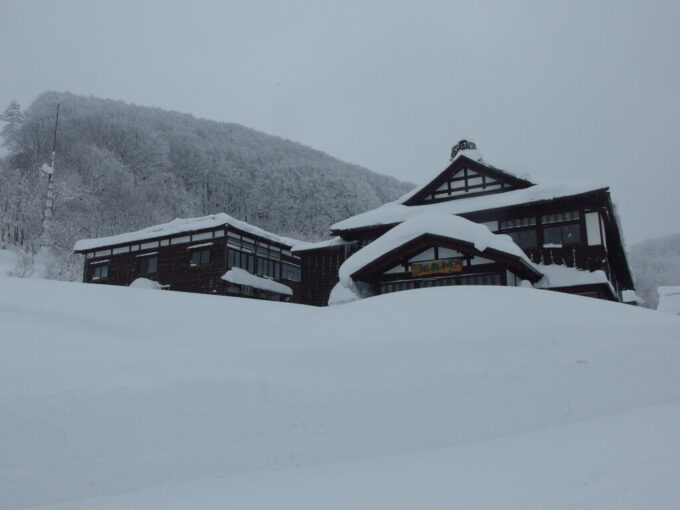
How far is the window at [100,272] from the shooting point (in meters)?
27.8

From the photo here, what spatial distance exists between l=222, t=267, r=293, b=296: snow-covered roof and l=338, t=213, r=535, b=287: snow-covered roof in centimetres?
990

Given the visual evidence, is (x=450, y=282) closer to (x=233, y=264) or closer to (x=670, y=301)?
(x=233, y=264)

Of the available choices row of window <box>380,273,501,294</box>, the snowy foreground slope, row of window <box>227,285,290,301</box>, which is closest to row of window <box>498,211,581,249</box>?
row of window <box>380,273,501,294</box>

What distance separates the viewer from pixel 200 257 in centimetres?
2552

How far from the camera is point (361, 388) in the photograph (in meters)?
5.69

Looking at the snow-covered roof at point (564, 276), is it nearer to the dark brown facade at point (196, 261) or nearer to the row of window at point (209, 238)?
the dark brown facade at point (196, 261)

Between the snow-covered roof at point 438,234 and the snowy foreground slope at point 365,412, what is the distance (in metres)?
6.72

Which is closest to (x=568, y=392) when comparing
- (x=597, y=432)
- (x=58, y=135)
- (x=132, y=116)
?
(x=597, y=432)

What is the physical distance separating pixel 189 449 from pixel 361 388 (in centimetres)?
191

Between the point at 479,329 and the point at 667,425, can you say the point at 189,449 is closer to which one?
the point at 479,329

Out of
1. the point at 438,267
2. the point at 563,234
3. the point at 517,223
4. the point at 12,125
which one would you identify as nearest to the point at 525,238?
the point at 517,223

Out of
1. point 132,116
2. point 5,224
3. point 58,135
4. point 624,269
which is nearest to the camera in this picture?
point 624,269

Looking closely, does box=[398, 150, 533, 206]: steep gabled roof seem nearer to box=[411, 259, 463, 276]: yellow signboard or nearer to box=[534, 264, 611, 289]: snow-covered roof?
box=[534, 264, 611, 289]: snow-covered roof

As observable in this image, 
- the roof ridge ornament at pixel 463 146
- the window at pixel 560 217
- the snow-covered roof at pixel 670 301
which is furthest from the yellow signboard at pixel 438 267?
the snow-covered roof at pixel 670 301
